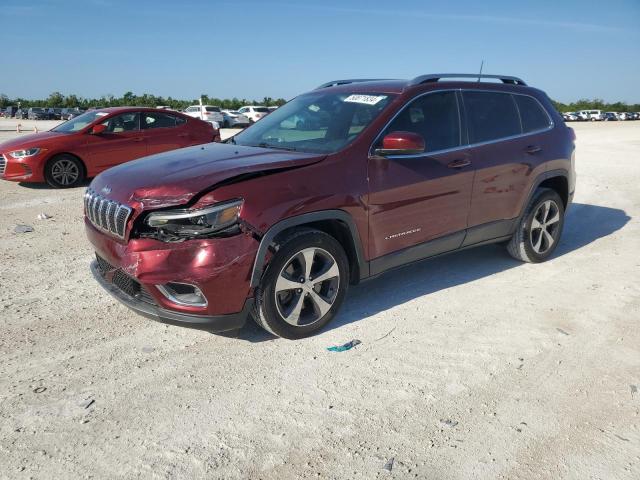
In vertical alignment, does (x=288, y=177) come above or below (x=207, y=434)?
above

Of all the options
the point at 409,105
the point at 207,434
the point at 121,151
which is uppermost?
the point at 409,105

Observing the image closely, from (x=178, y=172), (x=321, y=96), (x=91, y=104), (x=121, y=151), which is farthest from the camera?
(x=91, y=104)

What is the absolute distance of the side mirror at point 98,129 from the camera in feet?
32.3

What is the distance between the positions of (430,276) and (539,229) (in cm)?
132

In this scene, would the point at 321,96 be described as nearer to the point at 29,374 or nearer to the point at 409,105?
the point at 409,105

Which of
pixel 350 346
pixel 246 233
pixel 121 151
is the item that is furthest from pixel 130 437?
pixel 121 151

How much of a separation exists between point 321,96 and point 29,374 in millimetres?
3131

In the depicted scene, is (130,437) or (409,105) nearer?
(130,437)

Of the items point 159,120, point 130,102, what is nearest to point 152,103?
point 130,102

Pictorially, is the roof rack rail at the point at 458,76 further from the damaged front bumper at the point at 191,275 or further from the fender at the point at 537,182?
the damaged front bumper at the point at 191,275

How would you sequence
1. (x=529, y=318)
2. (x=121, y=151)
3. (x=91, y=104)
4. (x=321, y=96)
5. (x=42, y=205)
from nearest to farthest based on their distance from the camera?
(x=529, y=318), (x=321, y=96), (x=42, y=205), (x=121, y=151), (x=91, y=104)

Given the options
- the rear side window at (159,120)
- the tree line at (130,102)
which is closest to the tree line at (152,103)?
the tree line at (130,102)

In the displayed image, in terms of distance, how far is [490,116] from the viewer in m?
4.93

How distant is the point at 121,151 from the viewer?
1007cm
